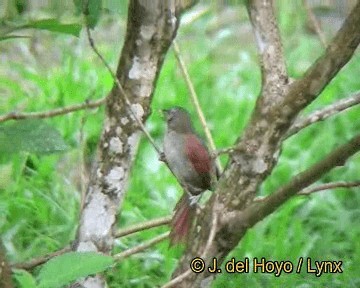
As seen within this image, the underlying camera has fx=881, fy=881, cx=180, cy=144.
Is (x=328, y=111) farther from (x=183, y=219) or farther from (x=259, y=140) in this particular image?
(x=183, y=219)

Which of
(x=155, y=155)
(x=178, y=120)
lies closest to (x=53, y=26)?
(x=178, y=120)

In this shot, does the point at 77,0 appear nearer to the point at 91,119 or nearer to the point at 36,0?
the point at 36,0

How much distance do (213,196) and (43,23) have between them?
43 centimetres

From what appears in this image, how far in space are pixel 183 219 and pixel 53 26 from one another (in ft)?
1.70

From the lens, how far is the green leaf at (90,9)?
117cm

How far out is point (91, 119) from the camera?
272 centimetres

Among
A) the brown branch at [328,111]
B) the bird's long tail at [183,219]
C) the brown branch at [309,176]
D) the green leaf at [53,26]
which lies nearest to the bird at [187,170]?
the bird's long tail at [183,219]

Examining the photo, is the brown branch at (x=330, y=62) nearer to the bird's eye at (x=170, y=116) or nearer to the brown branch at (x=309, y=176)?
the brown branch at (x=309, y=176)

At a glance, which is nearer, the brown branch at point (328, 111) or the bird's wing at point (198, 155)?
the brown branch at point (328, 111)

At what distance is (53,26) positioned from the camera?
1012mm

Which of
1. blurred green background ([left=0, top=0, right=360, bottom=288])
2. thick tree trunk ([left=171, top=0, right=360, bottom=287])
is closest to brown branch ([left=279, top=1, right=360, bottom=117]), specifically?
thick tree trunk ([left=171, top=0, right=360, bottom=287])

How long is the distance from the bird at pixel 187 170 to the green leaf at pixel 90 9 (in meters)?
0.30

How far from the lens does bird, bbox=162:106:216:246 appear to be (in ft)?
4.63

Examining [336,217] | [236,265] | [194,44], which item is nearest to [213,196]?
[236,265]
